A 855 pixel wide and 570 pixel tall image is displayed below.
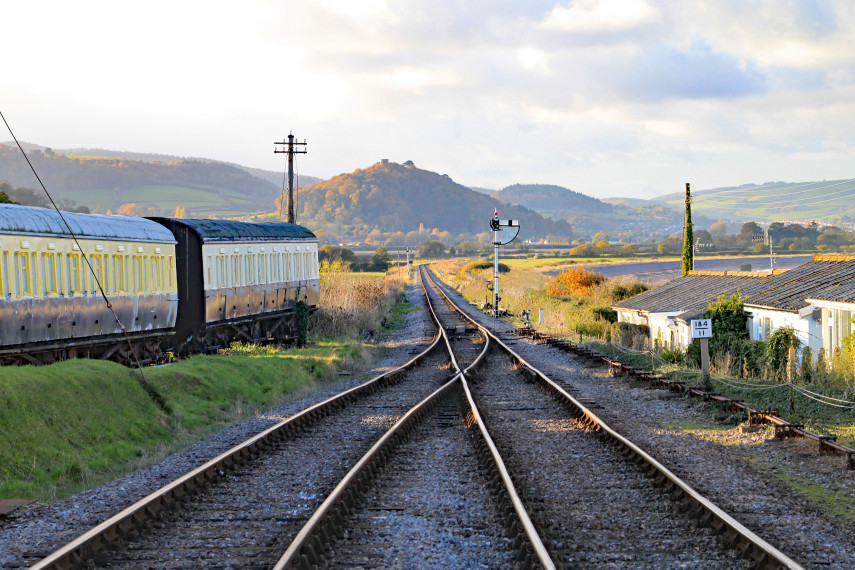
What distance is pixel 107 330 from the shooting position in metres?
18.4

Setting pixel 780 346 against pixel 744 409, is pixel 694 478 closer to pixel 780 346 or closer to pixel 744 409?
pixel 744 409

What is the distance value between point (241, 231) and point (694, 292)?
1881cm

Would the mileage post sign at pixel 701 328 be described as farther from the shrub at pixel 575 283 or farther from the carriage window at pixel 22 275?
the shrub at pixel 575 283

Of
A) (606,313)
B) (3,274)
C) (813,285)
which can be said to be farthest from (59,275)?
(606,313)

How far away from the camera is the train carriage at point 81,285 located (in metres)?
15.1

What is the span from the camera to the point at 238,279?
2517cm

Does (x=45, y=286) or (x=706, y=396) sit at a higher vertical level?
(x=45, y=286)

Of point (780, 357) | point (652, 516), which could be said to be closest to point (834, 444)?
point (652, 516)

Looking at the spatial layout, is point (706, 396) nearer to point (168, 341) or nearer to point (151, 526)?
point (151, 526)

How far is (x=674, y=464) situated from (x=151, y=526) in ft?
19.2

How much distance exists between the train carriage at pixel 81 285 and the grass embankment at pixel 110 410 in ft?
3.86

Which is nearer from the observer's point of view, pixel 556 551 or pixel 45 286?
pixel 556 551

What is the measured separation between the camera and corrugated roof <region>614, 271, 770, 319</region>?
102 feet

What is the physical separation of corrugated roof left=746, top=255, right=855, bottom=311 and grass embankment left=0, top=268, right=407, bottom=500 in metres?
12.5
